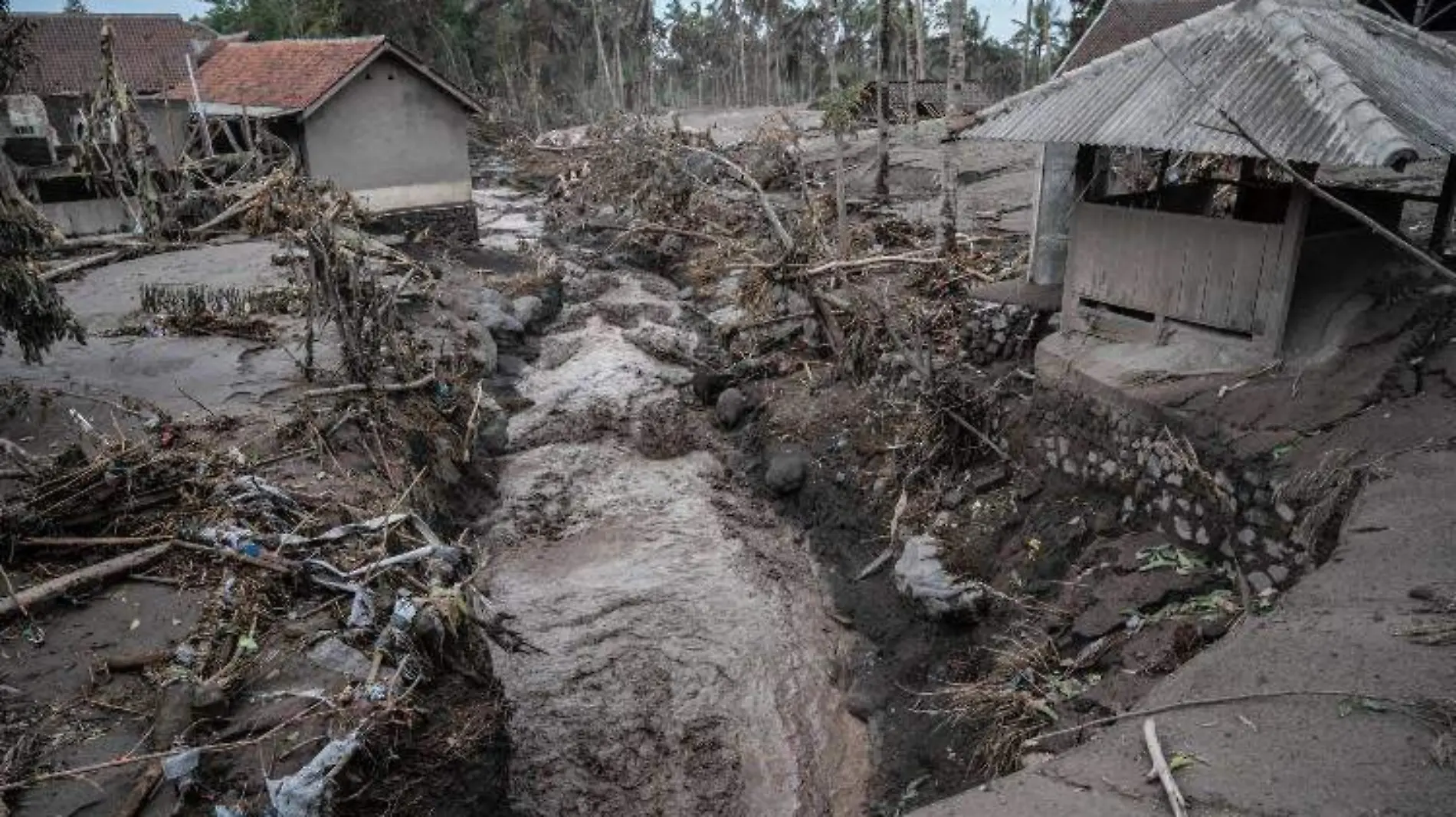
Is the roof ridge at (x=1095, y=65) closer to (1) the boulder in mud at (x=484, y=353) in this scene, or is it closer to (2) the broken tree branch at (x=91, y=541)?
(2) the broken tree branch at (x=91, y=541)

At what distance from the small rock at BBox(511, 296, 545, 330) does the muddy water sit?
3117 mm

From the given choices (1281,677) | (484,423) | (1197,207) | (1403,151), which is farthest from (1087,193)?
(484,423)

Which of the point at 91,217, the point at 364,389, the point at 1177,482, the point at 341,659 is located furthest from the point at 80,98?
the point at 1177,482

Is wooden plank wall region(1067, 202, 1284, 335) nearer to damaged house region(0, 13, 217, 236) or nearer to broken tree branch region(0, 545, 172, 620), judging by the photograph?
broken tree branch region(0, 545, 172, 620)

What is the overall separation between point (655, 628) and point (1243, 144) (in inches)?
264

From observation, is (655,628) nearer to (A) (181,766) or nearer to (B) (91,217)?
(A) (181,766)

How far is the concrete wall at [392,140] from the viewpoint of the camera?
766 inches

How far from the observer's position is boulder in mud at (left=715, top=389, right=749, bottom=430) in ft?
43.4

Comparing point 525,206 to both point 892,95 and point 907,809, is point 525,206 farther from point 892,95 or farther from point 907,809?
point 907,809

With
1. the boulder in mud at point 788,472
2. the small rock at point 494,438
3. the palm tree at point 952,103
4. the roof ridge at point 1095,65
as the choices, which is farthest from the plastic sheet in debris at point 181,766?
the palm tree at point 952,103

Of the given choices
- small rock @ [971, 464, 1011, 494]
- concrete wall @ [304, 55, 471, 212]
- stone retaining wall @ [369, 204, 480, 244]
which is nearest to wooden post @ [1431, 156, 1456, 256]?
small rock @ [971, 464, 1011, 494]

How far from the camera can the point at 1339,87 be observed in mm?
6426

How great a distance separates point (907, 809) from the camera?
22.5ft

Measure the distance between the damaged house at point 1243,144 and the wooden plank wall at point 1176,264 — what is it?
1 cm
